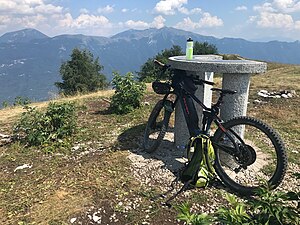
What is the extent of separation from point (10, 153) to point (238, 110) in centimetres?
451

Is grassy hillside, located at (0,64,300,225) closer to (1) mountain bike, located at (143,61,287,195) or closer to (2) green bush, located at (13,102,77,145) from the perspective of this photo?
(2) green bush, located at (13,102,77,145)

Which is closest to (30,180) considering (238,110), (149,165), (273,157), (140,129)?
(149,165)

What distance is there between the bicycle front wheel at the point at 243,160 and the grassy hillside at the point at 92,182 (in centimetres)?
33

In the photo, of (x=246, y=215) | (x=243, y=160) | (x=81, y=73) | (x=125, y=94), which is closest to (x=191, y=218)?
(x=246, y=215)

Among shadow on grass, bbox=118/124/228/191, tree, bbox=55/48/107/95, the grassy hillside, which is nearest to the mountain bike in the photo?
shadow on grass, bbox=118/124/228/191

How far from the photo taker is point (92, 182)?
14.5ft

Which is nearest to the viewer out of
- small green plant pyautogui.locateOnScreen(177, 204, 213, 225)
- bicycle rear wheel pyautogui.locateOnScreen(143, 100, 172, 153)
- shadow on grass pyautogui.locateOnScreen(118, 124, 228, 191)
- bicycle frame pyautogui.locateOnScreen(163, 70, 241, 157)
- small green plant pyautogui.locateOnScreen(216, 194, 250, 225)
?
small green plant pyautogui.locateOnScreen(177, 204, 213, 225)

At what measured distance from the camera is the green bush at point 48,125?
6.10m

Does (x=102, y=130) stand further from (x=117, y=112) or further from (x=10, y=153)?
(x=10, y=153)

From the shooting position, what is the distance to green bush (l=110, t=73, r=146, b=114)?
27.6 feet

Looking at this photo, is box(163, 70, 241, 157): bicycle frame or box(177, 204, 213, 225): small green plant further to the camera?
box(163, 70, 241, 157): bicycle frame

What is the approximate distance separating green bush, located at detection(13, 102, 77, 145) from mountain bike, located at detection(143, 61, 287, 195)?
1967 mm

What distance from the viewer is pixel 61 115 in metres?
6.39

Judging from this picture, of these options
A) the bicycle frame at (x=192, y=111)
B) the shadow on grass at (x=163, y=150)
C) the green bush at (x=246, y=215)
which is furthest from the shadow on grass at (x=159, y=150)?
the green bush at (x=246, y=215)
